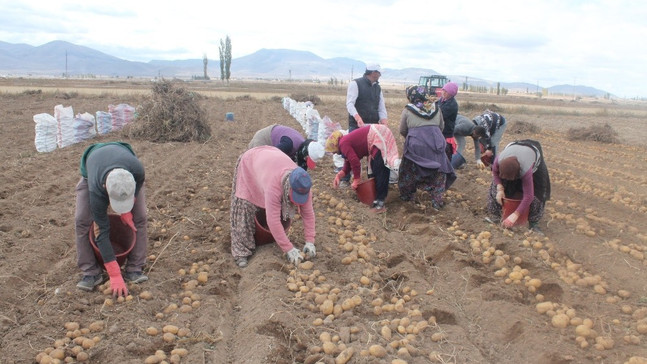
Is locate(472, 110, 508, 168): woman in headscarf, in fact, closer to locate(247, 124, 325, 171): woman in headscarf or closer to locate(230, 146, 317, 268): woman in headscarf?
locate(247, 124, 325, 171): woman in headscarf

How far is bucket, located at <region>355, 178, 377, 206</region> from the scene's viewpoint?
18.7 feet

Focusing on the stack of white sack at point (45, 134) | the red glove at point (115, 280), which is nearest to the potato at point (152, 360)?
the red glove at point (115, 280)

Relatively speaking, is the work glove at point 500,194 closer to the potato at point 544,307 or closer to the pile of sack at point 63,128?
the potato at point 544,307

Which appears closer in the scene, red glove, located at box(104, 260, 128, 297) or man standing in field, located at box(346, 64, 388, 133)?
red glove, located at box(104, 260, 128, 297)

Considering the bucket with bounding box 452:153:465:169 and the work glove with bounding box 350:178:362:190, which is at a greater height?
the bucket with bounding box 452:153:465:169

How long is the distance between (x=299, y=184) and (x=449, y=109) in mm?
3722

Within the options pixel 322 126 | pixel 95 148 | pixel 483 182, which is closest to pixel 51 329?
pixel 95 148

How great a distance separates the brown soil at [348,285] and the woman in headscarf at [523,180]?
0.25 metres

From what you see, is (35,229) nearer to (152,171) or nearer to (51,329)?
(51,329)

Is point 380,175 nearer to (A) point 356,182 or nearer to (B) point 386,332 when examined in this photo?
(A) point 356,182

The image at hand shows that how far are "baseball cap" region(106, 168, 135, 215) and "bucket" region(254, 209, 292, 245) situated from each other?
1.21 m

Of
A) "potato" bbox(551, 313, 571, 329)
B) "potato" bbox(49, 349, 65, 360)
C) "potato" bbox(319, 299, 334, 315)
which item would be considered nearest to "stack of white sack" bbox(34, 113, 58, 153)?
"potato" bbox(49, 349, 65, 360)

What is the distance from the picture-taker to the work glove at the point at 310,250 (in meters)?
4.00

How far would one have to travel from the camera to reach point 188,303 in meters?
3.44
